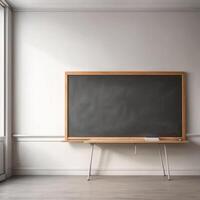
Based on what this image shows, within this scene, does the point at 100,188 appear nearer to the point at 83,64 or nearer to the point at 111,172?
the point at 111,172

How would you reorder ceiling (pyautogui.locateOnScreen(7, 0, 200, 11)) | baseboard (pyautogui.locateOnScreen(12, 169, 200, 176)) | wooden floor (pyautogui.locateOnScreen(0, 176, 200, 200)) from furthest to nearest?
baseboard (pyautogui.locateOnScreen(12, 169, 200, 176)) → ceiling (pyautogui.locateOnScreen(7, 0, 200, 11)) → wooden floor (pyautogui.locateOnScreen(0, 176, 200, 200))

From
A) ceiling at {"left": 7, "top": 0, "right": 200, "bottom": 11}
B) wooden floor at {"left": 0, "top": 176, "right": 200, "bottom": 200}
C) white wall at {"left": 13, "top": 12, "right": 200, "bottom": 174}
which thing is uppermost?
ceiling at {"left": 7, "top": 0, "right": 200, "bottom": 11}

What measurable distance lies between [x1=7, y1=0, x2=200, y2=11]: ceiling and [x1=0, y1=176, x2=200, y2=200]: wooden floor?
263cm

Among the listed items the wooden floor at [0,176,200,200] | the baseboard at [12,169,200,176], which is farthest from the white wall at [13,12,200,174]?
the wooden floor at [0,176,200,200]

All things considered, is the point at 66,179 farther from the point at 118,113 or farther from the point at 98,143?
the point at 118,113

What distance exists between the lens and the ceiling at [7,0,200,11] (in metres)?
4.97

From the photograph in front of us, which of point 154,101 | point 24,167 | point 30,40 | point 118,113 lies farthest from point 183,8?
point 24,167

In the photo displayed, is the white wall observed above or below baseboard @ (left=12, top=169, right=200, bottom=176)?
above

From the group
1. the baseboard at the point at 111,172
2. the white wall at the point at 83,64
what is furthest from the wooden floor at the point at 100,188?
the white wall at the point at 83,64

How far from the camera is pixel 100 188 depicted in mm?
4160

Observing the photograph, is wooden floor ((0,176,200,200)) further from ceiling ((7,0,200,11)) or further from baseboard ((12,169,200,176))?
ceiling ((7,0,200,11))

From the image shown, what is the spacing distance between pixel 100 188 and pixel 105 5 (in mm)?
2756

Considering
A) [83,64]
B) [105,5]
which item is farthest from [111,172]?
[105,5]

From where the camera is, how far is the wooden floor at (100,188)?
12.3 feet
